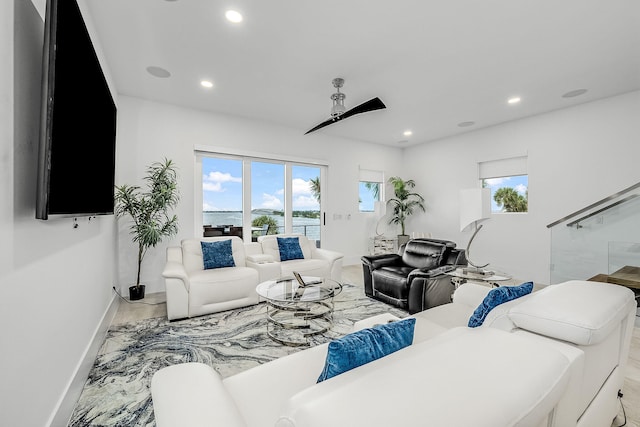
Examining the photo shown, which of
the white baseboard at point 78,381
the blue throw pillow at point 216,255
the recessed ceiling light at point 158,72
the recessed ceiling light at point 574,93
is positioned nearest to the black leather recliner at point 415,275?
the blue throw pillow at point 216,255

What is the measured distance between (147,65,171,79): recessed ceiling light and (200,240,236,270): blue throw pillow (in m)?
2.07

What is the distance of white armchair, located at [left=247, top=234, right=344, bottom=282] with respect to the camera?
3707 mm

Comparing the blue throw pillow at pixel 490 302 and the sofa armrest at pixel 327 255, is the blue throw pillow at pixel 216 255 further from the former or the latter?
the blue throw pillow at pixel 490 302

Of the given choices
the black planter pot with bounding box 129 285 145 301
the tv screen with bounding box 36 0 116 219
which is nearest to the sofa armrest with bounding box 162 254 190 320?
the black planter pot with bounding box 129 285 145 301

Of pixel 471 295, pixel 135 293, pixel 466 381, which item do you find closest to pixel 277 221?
pixel 135 293

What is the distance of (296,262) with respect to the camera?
13.5 ft

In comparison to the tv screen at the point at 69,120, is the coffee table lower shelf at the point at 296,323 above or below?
below

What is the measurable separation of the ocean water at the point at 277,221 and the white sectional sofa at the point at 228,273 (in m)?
0.76

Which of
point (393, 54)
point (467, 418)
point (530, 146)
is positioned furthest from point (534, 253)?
point (467, 418)

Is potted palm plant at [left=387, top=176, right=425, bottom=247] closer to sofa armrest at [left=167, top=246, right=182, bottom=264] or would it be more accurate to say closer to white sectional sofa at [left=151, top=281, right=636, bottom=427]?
sofa armrest at [left=167, top=246, right=182, bottom=264]

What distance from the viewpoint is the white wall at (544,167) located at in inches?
151

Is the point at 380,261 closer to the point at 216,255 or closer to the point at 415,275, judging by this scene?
the point at 415,275

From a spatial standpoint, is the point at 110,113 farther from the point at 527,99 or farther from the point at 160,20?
the point at 527,99

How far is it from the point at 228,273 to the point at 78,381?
168cm
